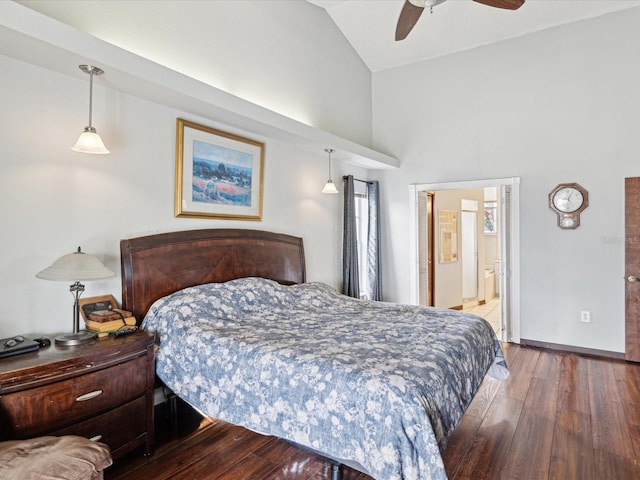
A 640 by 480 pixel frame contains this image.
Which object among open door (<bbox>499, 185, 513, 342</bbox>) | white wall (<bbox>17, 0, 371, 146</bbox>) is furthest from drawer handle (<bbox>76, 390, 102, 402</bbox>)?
open door (<bbox>499, 185, 513, 342</bbox>)

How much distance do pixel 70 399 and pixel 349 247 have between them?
3529mm

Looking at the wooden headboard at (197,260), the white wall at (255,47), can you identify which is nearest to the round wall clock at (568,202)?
the white wall at (255,47)

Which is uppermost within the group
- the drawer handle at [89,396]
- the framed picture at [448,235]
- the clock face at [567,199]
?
the clock face at [567,199]

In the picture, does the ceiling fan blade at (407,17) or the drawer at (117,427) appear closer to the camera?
the drawer at (117,427)

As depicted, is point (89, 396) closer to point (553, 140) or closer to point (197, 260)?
point (197, 260)

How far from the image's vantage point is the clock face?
4.28 meters

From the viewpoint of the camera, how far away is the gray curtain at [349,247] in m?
4.93

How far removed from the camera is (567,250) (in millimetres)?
4367

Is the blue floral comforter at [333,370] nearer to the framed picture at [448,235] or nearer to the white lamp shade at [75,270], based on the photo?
the white lamp shade at [75,270]

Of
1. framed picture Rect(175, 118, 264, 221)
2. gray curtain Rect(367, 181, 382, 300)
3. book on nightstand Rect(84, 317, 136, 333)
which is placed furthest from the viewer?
gray curtain Rect(367, 181, 382, 300)

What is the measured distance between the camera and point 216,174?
134 inches

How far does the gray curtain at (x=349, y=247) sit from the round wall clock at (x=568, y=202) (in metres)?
2.38

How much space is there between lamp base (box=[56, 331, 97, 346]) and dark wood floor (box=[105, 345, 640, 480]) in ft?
2.49

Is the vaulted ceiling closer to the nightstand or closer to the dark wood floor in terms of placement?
the dark wood floor
